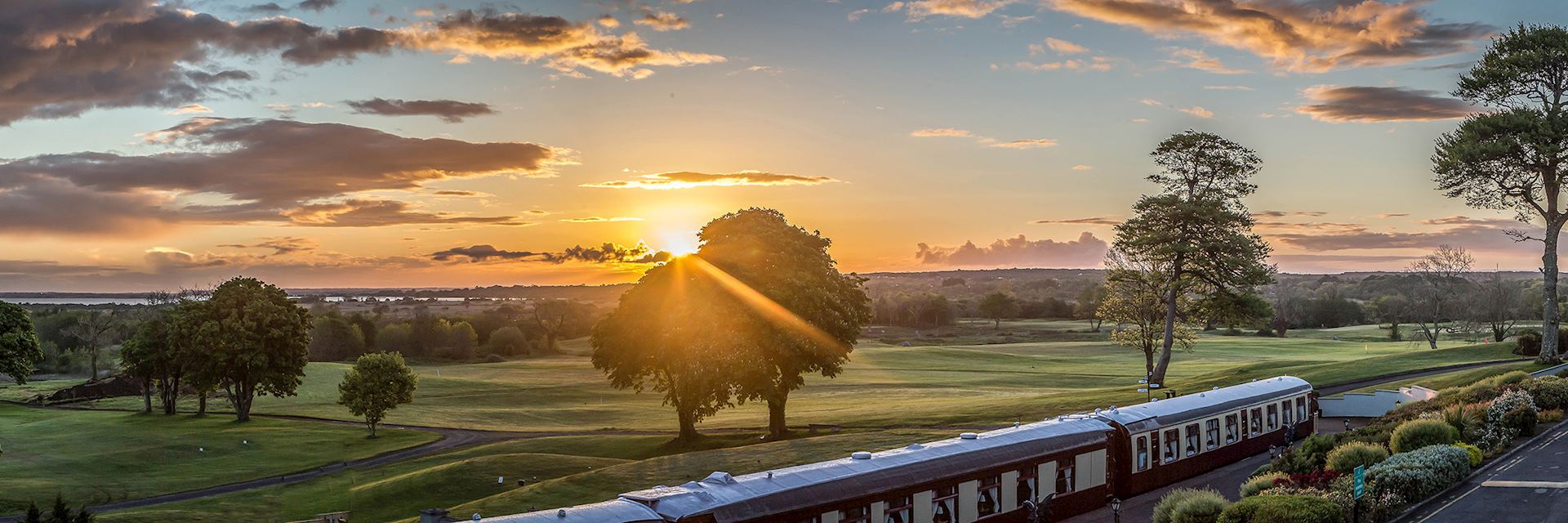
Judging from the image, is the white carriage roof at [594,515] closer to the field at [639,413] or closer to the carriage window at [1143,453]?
the field at [639,413]

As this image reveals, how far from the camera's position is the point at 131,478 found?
59781mm

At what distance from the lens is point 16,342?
152 feet

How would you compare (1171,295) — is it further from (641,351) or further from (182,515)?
(182,515)

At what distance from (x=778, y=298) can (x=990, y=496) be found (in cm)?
2728

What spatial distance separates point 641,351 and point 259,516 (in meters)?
21.1

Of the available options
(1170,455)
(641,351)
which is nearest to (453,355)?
(641,351)

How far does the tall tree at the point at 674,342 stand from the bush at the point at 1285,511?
3041cm

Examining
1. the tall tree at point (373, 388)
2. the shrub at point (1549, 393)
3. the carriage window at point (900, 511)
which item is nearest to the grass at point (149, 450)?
the tall tree at point (373, 388)

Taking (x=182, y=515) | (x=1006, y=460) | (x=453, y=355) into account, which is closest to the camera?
(x=1006, y=460)

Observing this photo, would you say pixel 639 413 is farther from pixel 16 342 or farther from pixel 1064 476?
pixel 1064 476

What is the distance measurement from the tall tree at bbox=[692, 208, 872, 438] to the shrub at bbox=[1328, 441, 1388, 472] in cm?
2721

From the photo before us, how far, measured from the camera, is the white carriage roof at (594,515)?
19.8 metres

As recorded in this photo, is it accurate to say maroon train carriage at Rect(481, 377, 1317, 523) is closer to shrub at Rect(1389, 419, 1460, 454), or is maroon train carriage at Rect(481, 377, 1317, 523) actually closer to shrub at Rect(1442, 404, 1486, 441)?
shrub at Rect(1389, 419, 1460, 454)

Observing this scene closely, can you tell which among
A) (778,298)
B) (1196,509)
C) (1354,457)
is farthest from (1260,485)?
(778,298)
